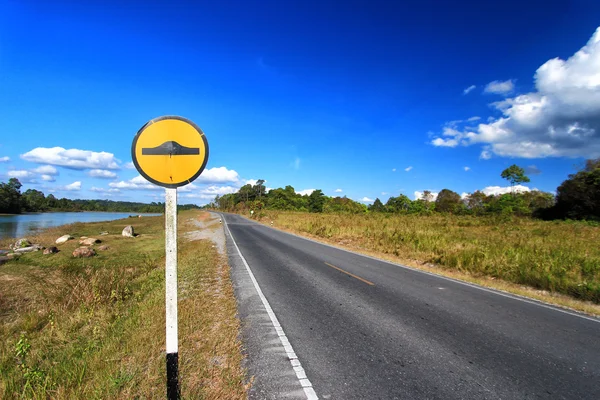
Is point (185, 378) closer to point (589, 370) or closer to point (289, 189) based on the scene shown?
point (589, 370)

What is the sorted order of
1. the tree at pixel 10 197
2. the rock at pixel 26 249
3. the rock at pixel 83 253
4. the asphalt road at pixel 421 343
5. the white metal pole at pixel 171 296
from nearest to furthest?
1. the white metal pole at pixel 171 296
2. the asphalt road at pixel 421 343
3. the rock at pixel 83 253
4. the rock at pixel 26 249
5. the tree at pixel 10 197

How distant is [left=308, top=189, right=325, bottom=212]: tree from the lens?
8175 centimetres

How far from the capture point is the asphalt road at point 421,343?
3.12 metres

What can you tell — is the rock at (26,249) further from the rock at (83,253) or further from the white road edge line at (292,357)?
the white road edge line at (292,357)

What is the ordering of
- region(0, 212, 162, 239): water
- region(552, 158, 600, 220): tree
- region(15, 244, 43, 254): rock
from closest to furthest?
region(15, 244, 43, 254): rock, region(552, 158, 600, 220): tree, region(0, 212, 162, 239): water

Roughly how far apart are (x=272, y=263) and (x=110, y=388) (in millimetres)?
7960

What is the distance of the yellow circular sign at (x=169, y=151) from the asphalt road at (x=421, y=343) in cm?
237

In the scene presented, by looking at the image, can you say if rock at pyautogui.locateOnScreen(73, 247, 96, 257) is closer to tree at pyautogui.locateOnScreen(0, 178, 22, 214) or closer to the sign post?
the sign post

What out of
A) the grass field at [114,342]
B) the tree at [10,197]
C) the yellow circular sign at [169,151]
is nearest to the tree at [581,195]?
the grass field at [114,342]

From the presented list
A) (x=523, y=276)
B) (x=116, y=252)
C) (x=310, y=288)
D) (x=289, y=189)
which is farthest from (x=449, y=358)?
(x=289, y=189)

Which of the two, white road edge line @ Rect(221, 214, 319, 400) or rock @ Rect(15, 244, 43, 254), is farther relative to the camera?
rock @ Rect(15, 244, 43, 254)

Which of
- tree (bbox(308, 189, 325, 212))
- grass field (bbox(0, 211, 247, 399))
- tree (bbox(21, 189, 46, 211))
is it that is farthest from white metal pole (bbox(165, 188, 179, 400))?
tree (bbox(21, 189, 46, 211))

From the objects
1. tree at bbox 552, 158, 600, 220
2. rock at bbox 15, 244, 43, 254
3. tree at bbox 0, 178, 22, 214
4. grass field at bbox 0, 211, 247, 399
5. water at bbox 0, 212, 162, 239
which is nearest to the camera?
grass field at bbox 0, 211, 247, 399

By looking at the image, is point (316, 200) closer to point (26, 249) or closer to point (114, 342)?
point (26, 249)
